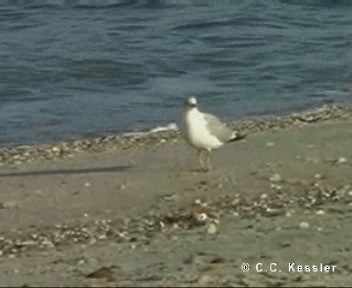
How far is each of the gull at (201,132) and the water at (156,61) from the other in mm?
3292

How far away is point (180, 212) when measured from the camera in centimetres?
911

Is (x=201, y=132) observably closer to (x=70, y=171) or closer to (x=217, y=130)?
(x=217, y=130)

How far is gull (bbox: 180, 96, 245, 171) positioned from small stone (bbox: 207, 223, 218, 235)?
215 cm

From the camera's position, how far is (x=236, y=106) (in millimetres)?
15531

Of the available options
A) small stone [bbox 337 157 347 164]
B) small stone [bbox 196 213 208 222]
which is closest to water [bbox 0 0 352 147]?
small stone [bbox 337 157 347 164]

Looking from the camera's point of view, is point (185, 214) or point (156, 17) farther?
point (156, 17)

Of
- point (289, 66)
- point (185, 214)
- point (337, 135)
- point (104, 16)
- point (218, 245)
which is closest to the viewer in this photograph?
point (218, 245)

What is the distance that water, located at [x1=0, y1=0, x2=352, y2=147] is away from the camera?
15.1m

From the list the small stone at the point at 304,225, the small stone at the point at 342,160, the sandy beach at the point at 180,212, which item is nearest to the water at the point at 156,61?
the sandy beach at the point at 180,212

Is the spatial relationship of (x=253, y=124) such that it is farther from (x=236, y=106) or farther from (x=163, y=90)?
(x=163, y=90)

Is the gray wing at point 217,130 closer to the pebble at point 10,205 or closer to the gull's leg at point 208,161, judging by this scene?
the gull's leg at point 208,161

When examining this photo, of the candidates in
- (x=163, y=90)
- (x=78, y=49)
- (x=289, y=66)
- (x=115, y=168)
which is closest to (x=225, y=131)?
(x=115, y=168)

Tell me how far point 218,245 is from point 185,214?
46.7 inches

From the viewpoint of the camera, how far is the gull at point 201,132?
10.6m
